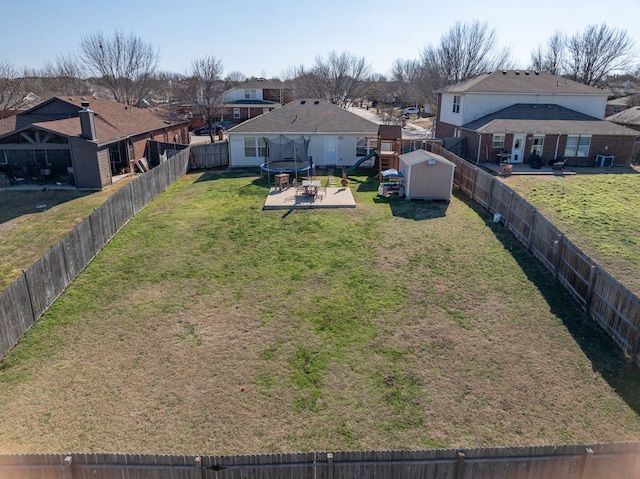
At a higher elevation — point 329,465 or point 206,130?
point 206,130

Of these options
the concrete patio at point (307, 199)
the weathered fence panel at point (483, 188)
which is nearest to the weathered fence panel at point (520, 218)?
the weathered fence panel at point (483, 188)

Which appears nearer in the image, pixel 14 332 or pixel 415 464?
pixel 415 464

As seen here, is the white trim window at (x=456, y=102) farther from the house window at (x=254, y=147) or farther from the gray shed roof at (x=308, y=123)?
the house window at (x=254, y=147)

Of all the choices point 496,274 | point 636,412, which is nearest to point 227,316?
point 496,274

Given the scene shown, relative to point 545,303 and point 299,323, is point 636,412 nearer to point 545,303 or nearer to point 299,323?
point 545,303

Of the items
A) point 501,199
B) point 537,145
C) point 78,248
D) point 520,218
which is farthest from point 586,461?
point 537,145

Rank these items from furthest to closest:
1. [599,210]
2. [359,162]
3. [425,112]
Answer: [425,112], [359,162], [599,210]

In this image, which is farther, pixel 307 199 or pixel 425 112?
pixel 425 112

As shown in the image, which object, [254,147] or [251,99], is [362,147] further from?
→ [251,99]
